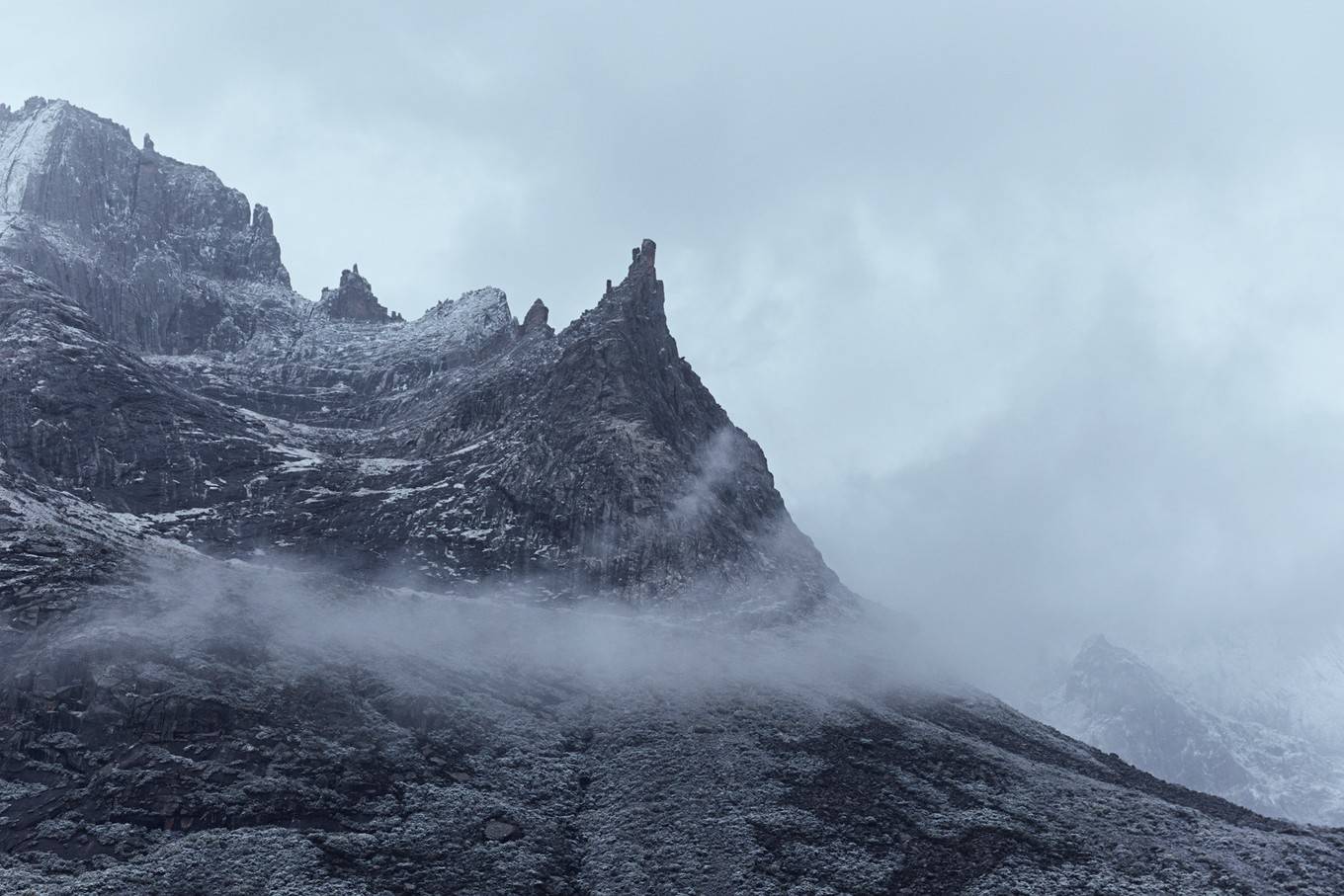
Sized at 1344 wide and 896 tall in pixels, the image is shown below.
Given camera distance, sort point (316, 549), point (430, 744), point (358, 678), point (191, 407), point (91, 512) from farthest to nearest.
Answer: point (191, 407) → point (316, 549) → point (91, 512) → point (358, 678) → point (430, 744)

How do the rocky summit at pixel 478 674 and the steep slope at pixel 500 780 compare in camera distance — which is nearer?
the steep slope at pixel 500 780

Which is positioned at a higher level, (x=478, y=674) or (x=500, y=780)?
(x=478, y=674)

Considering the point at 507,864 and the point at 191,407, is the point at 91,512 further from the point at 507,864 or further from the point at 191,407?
the point at 507,864

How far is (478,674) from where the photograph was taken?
397 ft

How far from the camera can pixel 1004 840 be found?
89.3 meters

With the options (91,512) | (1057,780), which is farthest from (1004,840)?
(91,512)

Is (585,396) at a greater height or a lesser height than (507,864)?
greater

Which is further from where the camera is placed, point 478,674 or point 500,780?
point 478,674

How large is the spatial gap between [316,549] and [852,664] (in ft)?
238

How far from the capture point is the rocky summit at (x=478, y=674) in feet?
271

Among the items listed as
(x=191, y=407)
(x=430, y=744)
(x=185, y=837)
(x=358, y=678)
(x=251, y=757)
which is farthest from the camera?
(x=191, y=407)

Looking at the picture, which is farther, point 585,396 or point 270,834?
point 585,396

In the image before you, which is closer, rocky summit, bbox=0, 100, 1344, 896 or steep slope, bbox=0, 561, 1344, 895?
steep slope, bbox=0, 561, 1344, 895

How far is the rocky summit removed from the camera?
82625mm
